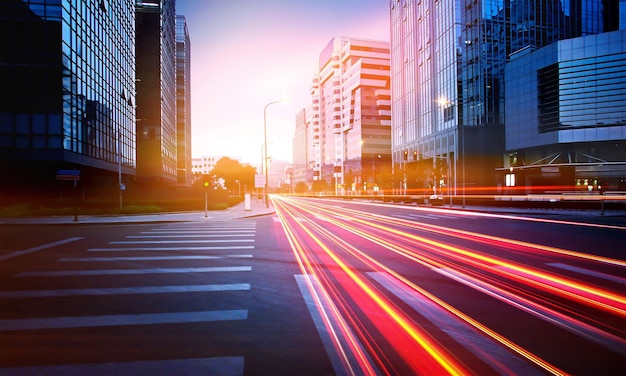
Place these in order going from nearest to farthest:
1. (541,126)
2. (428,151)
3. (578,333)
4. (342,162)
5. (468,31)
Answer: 1. (578,333)
2. (541,126)
3. (468,31)
4. (428,151)
5. (342,162)

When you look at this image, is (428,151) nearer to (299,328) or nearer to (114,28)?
(114,28)

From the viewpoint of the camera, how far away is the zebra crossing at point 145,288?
4070 mm

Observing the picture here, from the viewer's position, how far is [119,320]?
18.1 ft

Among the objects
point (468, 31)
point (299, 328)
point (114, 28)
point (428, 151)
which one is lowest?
point (299, 328)

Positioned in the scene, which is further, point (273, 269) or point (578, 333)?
point (273, 269)

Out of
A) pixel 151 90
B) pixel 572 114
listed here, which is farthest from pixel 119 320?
pixel 151 90

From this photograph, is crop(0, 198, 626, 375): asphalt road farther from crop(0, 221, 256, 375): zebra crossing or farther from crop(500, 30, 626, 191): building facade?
crop(500, 30, 626, 191): building facade

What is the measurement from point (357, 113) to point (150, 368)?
12279 cm

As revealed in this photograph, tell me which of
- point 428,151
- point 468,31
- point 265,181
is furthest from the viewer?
point 428,151

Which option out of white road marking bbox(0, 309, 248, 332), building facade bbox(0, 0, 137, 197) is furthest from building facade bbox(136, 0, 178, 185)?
white road marking bbox(0, 309, 248, 332)

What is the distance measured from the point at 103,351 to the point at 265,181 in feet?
122

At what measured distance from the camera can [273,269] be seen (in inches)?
355

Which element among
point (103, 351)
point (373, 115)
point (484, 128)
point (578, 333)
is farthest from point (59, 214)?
point (373, 115)

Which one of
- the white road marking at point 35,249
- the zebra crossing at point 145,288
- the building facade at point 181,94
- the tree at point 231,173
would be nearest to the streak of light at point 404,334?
the zebra crossing at point 145,288
